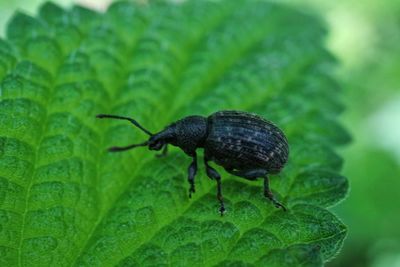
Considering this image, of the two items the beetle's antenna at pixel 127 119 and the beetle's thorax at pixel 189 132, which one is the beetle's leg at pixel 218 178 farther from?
the beetle's antenna at pixel 127 119

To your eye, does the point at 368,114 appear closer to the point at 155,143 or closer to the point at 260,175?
the point at 260,175

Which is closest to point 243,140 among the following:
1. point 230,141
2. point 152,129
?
point 230,141

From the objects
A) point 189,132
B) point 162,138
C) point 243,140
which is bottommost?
point 162,138

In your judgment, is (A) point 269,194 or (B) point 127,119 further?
(B) point 127,119

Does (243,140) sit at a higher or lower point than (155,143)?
higher

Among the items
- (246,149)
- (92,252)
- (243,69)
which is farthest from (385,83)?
(92,252)

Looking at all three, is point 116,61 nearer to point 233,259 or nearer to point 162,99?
point 162,99
